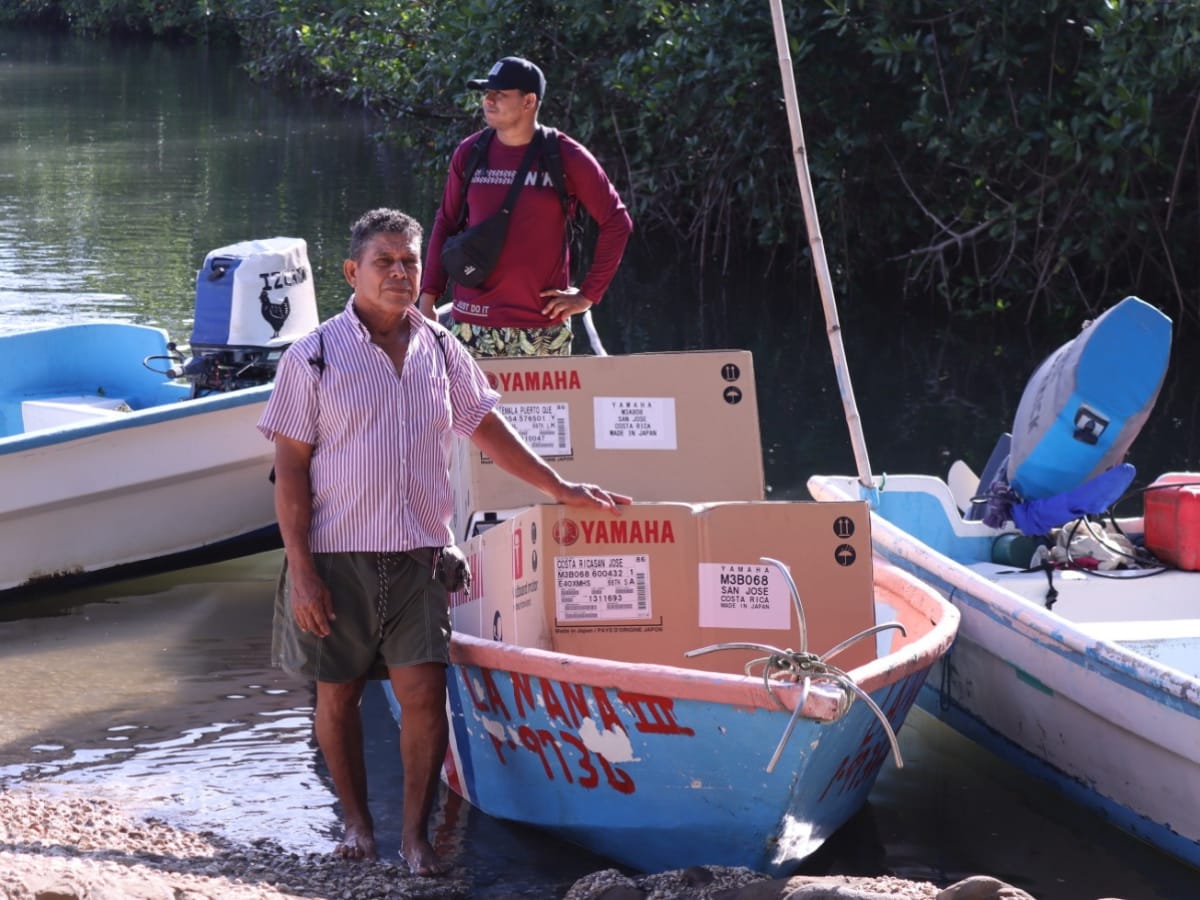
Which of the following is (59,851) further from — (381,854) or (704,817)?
(704,817)

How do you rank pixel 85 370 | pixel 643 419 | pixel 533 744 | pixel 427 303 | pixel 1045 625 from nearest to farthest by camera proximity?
pixel 533 744
pixel 1045 625
pixel 643 419
pixel 427 303
pixel 85 370

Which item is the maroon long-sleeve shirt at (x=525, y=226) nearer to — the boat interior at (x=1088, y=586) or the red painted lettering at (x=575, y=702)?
the boat interior at (x=1088, y=586)

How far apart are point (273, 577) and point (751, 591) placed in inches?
135

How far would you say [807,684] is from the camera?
4.06m

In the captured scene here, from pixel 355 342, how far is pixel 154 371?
4.42m

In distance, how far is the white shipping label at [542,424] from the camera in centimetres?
529

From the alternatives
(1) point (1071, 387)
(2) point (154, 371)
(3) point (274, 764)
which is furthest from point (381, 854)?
(2) point (154, 371)

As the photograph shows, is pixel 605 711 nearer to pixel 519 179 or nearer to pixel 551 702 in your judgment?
pixel 551 702

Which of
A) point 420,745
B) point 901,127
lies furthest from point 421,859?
point 901,127

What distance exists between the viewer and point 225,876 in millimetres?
4414

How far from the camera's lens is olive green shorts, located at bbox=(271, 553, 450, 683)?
432cm

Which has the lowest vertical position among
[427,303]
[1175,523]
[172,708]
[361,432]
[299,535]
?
[172,708]

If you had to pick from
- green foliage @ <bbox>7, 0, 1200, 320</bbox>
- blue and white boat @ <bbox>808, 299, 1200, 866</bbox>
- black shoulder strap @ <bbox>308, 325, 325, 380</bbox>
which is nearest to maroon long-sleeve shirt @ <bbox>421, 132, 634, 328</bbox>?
blue and white boat @ <bbox>808, 299, 1200, 866</bbox>

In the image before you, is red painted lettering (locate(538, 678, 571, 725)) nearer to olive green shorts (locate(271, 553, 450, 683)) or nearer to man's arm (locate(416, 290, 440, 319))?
olive green shorts (locate(271, 553, 450, 683))
